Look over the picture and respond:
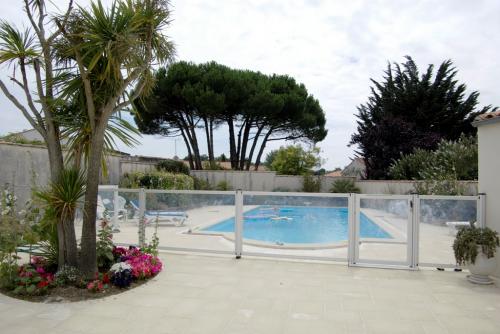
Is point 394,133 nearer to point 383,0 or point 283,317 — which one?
point 383,0

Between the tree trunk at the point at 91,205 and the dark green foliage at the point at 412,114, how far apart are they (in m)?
17.1

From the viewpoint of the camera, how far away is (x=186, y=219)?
6719 millimetres

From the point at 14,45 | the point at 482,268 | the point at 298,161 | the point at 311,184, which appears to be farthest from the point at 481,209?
the point at 298,161

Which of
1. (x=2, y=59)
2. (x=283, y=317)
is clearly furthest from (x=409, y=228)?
(x=2, y=59)

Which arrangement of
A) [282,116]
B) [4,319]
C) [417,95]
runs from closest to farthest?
[4,319] < [417,95] < [282,116]

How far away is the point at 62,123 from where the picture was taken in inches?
182

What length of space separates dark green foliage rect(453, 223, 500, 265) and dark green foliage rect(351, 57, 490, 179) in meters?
14.5

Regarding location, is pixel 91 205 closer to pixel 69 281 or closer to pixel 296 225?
pixel 69 281

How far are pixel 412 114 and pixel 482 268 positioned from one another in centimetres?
1847

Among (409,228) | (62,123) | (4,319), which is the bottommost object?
(4,319)

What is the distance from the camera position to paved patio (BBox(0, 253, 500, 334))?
338cm

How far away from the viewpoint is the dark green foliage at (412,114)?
1891cm

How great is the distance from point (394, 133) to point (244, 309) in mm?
17457

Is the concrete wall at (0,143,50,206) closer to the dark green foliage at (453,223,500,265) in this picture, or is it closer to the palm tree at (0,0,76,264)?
the palm tree at (0,0,76,264)
